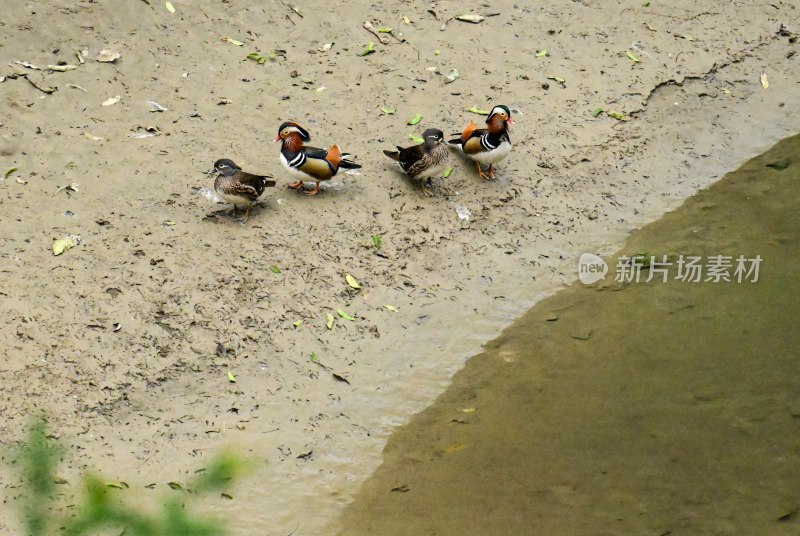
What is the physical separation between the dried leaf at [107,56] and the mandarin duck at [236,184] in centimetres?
220

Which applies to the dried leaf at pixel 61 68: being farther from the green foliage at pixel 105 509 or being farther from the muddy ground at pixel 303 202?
the green foliage at pixel 105 509

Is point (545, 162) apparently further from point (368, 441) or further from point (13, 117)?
point (13, 117)

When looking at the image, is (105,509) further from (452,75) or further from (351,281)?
(452,75)

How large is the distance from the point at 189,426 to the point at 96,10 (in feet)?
16.8

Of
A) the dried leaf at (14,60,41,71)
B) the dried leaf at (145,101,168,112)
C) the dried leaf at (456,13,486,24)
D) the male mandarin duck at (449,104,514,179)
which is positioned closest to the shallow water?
the male mandarin duck at (449,104,514,179)

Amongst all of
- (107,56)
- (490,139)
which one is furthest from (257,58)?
(490,139)

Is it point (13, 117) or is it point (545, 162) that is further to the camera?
point (545, 162)

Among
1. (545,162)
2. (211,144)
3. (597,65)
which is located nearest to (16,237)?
(211,144)

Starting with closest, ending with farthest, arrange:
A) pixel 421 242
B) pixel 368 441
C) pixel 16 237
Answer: pixel 368 441 → pixel 16 237 → pixel 421 242

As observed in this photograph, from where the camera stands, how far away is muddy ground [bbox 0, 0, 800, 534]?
5.84 m

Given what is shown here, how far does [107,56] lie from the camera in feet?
28.1

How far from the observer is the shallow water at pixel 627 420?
5324mm

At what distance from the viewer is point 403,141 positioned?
837cm

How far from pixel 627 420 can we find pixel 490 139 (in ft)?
9.57
